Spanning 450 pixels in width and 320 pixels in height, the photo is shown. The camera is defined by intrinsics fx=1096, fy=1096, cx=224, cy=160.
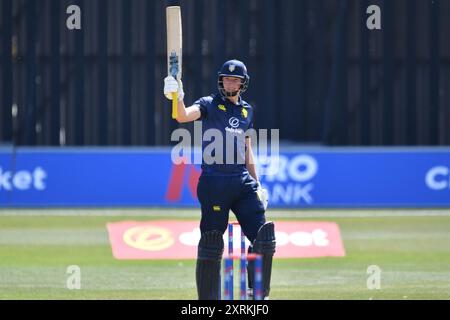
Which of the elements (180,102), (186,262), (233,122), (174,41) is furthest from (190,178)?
(174,41)

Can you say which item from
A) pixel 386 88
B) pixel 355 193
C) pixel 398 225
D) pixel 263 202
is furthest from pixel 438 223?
pixel 263 202

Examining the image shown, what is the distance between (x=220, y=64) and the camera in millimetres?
21672

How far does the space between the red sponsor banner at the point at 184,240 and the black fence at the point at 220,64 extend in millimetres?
6796

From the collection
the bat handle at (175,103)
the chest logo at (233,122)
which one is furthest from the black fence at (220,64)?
the bat handle at (175,103)

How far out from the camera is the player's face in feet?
30.6

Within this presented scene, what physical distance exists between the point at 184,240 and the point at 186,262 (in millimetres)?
1096

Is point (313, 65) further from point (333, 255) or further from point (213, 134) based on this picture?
point (213, 134)

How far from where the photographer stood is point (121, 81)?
22.3 meters

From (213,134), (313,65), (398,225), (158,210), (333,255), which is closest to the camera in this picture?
(213,134)

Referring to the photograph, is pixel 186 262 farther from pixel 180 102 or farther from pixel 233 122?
pixel 180 102

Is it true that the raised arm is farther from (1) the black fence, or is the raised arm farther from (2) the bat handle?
(1) the black fence

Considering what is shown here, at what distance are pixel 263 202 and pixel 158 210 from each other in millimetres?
8757

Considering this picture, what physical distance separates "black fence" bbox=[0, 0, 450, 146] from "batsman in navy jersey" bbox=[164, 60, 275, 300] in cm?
1234

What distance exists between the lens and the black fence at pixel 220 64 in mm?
21703
